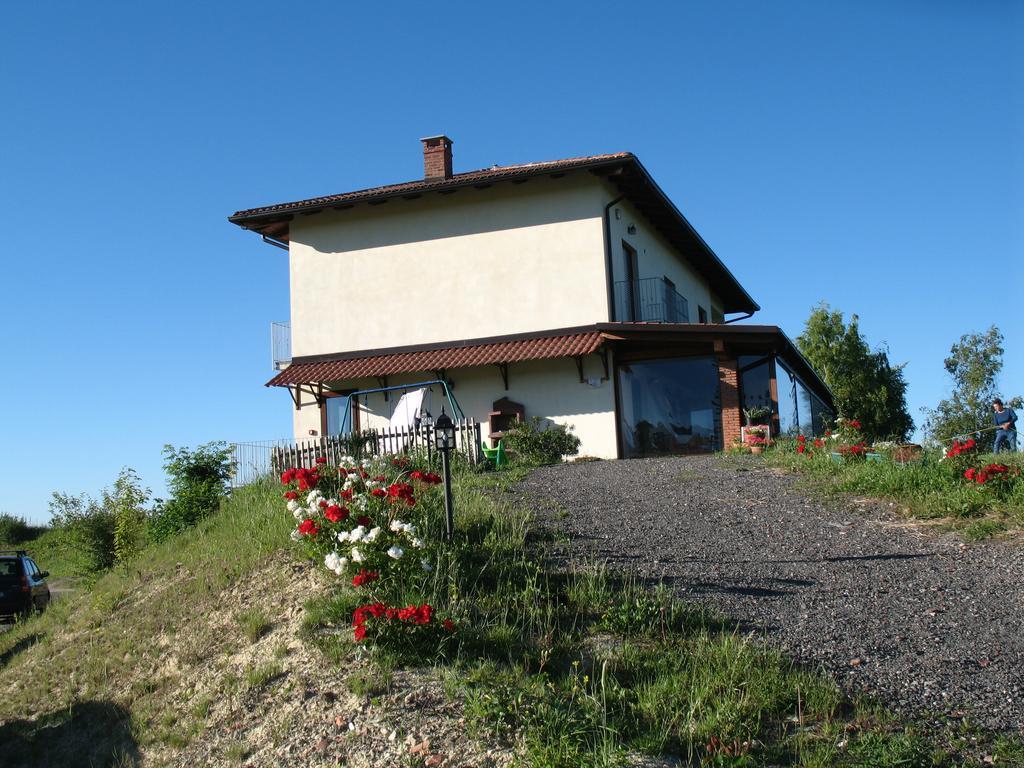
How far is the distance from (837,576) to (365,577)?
13.3ft

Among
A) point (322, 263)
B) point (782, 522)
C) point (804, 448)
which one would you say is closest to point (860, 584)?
point (782, 522)

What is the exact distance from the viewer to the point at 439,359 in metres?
20.2

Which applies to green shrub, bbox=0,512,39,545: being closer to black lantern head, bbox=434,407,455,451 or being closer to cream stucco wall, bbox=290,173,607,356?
cream stucco wall, bbox=290,173,607,356

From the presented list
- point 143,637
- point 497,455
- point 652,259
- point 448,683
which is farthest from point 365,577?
point 652,259

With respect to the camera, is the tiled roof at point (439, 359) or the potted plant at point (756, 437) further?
the tiled roof at point (439, 359)

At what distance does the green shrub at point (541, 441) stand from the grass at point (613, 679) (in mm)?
10426

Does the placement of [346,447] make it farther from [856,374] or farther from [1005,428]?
[856,374]

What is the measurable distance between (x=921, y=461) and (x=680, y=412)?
7.83 m

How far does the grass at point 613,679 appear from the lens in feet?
17.9

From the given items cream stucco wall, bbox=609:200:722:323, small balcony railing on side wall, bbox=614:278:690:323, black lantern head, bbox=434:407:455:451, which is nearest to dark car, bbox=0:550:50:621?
black lantern head, bbox=434:407:455:451

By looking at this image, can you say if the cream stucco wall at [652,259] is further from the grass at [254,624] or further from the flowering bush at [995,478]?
the grass at [254,624]

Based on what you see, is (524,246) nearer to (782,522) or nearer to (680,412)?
(680,412)

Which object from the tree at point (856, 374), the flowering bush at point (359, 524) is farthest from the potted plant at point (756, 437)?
the tree at point (856, 374)

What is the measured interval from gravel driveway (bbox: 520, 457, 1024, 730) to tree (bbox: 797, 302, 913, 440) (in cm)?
2255
